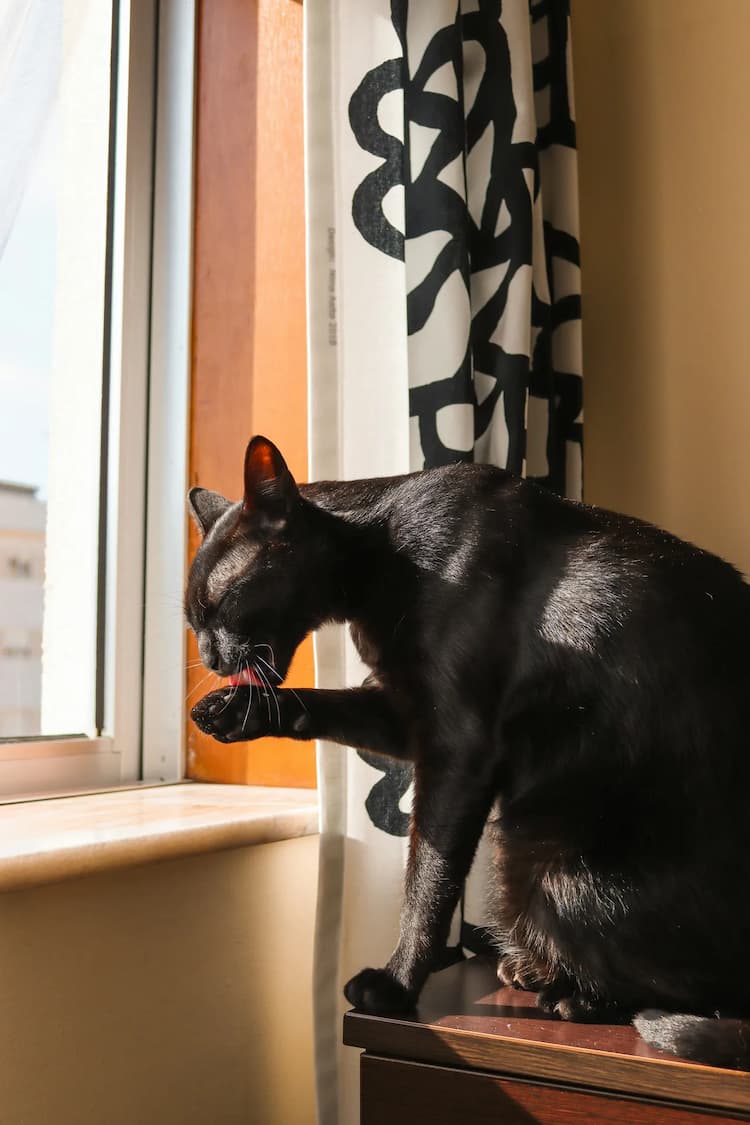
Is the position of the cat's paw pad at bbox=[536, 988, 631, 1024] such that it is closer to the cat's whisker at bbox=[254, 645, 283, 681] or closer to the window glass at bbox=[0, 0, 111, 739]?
the cat's whisker at bbox=[254, 645, 283, 681]

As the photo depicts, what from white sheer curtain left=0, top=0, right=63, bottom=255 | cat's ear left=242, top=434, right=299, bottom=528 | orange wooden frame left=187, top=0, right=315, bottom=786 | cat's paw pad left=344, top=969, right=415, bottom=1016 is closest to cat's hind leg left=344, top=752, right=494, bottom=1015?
cat's paw pad left=344, top=969, right=415, bottom=1016

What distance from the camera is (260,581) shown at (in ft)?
2.49

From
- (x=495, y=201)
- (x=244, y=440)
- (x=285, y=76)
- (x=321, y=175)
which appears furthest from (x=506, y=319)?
(x=285, y=76)

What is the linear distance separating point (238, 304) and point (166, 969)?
88 cm

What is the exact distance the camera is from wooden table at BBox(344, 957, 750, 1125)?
24.3 inches

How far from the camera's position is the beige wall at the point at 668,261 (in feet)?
4.14

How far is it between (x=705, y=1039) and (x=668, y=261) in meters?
1.01

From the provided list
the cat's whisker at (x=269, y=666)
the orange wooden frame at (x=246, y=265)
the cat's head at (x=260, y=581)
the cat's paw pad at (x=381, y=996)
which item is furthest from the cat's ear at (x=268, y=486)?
the orange wooden frame at (x=246, y=265)

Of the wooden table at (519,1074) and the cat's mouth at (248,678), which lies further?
the cat's mouth at (248,678)

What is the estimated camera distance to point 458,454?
40.6 inches

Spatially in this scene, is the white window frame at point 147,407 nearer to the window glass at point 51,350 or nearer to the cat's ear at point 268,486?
the window glass at point 51,350

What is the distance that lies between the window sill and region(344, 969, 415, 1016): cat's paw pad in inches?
9.8

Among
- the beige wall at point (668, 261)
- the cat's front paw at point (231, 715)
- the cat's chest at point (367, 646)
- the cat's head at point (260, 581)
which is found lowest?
the cat's front paw at point (231, 715)

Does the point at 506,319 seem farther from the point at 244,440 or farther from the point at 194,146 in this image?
the point at 194,146
